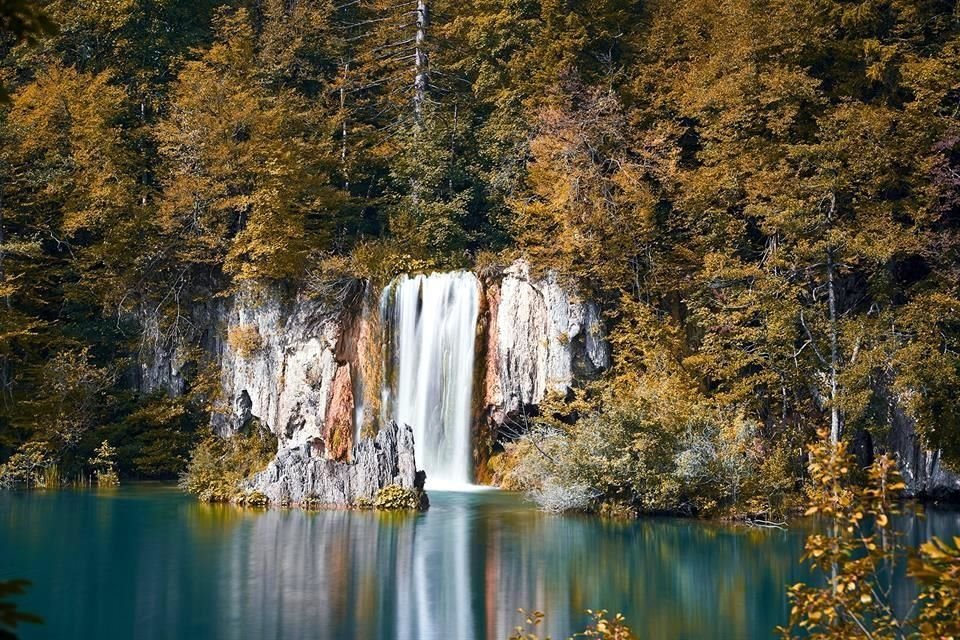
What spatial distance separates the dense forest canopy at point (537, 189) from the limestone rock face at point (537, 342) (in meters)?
0.55

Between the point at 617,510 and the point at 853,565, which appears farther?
the point at 617,510

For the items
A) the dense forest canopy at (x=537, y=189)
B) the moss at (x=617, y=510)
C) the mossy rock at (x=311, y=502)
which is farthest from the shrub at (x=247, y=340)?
the moss at (x=617, y=510)

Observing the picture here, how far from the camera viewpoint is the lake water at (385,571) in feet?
45.7

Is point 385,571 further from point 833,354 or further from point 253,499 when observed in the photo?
point 833,354

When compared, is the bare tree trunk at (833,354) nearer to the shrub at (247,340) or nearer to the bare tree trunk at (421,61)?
the bare tree trunk at (421,61)

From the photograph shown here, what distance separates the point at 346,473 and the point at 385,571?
298 inches

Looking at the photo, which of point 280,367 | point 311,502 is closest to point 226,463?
point 280,367

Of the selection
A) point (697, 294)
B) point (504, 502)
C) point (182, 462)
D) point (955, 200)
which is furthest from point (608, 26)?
point (182, 462)

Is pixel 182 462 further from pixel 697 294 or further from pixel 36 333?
pixel 697 294

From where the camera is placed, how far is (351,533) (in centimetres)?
2073

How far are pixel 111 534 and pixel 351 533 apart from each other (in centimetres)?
432

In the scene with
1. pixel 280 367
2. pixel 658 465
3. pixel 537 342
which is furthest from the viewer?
pixel 280 367

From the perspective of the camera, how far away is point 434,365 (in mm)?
28969

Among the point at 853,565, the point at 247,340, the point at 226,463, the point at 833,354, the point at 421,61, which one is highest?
the point at 421,61
